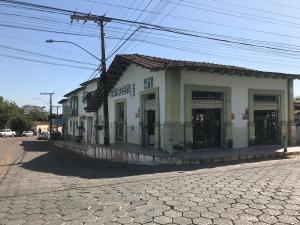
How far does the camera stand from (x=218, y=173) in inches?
487

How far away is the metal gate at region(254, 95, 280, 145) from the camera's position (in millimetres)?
21527

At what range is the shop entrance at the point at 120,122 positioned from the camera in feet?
84.0

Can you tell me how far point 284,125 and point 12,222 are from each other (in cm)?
1804

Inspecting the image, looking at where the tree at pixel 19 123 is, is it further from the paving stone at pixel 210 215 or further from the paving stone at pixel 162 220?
the paving stone at pixel 210 215

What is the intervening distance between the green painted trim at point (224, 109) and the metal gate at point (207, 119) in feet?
0.84

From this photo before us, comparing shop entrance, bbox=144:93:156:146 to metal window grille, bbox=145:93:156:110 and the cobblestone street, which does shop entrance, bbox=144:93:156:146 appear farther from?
the cobblestone street

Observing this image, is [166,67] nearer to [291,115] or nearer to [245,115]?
[245,115]

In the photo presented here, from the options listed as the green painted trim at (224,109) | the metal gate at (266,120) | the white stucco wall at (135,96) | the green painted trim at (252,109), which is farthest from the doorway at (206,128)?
the white stucco wall at (135,96)

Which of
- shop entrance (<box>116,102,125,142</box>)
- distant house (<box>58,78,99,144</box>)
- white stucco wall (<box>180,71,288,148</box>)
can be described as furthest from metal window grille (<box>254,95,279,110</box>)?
distant house (<box>58,78,99,144</box>)

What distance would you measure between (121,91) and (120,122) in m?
2.21

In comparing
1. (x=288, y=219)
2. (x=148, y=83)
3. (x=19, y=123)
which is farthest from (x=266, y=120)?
(x=19, y=123)

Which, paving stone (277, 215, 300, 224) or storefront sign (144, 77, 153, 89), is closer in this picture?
paving stone (277, 215, 300, 224)

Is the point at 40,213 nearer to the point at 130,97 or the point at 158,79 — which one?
the point at 158,79

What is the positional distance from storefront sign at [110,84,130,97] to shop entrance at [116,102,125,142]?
2.39ft
